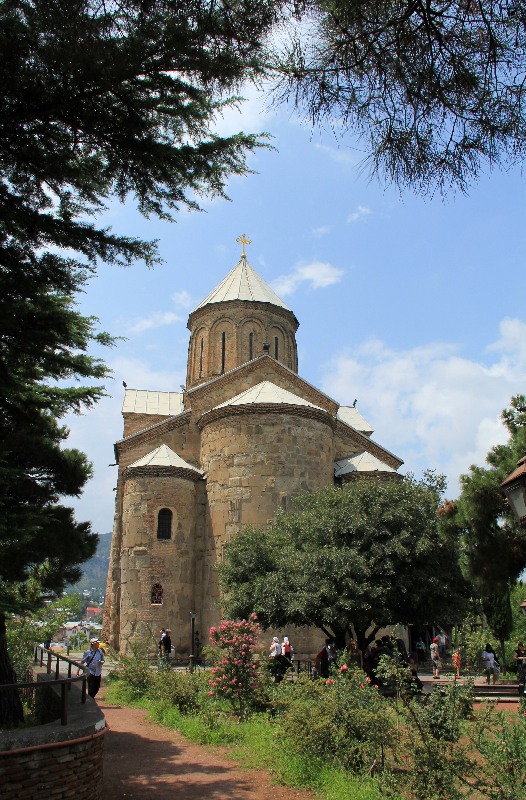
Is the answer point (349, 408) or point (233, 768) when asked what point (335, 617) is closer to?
point (233, 768)

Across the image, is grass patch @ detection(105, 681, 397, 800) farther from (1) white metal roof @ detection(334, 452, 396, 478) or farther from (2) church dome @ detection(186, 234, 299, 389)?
(2) church dome @ detection(186, 234, 299, 389)

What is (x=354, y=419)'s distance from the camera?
82.9ft

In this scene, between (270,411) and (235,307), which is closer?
(270,411)

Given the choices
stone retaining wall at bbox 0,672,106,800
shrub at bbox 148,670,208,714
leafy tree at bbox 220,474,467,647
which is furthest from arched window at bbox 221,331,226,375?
stone retaining wall at bbox 0,672,106,800

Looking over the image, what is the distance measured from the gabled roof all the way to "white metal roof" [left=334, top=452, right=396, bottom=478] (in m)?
7.41

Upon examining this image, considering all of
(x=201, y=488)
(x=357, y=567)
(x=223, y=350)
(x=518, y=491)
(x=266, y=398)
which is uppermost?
(x=223, y=350)

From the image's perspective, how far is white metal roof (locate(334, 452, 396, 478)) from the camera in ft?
60.3

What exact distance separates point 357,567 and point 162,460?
26.5ft

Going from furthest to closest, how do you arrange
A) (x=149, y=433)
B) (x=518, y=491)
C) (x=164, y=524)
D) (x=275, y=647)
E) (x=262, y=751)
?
(x=149, y=433) → (x=164, y=524) → (x=275, y=647) → (x=262, y=751) → (x=518, y=491)

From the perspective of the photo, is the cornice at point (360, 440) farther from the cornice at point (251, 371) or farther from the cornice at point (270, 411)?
the cornice at point (270, 411)

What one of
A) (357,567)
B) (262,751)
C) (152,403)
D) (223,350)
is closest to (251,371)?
(223,350)

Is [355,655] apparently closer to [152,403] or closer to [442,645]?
[442,645]

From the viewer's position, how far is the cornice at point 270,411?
16938 millimetres

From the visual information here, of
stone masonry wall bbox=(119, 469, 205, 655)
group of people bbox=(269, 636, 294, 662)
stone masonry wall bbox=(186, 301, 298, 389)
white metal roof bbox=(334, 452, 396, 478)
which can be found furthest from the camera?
stone masonry wall bbox=(186, 301, 298, 389)
